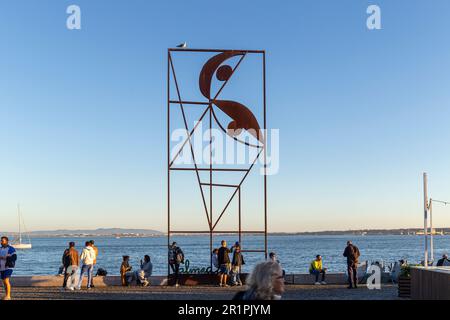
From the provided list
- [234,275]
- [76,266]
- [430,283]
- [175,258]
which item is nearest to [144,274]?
[175,258]

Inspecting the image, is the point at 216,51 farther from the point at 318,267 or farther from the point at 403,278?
the point at 403,278

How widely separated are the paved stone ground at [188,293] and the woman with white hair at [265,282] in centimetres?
1127

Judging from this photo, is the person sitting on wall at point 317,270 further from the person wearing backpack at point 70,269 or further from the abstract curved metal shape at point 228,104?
the person wearing backpack at point 70,269

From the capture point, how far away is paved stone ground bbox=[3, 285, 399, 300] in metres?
17.3

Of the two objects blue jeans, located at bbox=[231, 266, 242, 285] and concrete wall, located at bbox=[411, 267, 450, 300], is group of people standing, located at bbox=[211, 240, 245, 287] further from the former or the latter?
concrete wall, located at bbox=[411, 267, 450, 300]

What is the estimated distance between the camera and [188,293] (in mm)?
18578

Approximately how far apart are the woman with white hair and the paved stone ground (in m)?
11.3

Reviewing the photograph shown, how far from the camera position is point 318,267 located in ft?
71.9

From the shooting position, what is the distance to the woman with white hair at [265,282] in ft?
18.6

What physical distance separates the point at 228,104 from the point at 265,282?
16.1 m

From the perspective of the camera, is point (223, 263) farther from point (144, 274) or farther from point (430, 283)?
point (430, 283)
